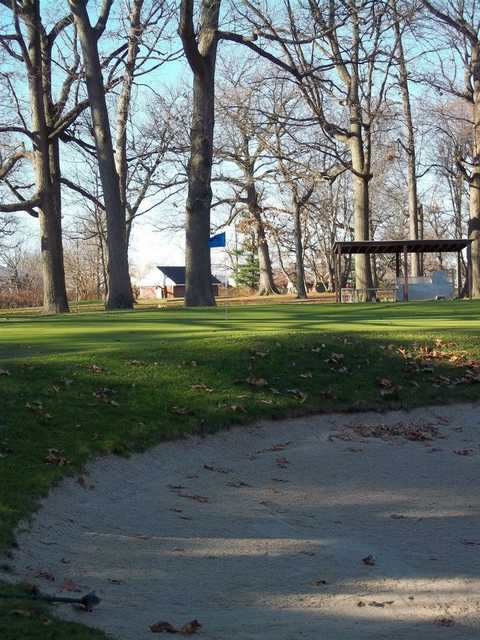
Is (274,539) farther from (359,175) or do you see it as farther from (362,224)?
(362,224)

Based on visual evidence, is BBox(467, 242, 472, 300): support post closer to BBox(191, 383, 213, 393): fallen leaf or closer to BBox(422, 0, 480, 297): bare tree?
BBox(422, 0, 480, 297): bare tree

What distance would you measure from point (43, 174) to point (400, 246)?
580 inches

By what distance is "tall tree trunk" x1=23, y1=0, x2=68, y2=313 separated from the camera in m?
30.5

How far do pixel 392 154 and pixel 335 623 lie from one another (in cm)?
4433

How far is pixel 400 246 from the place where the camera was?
35.9 metres

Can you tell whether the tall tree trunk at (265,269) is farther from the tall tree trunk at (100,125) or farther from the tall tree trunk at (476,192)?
the tall tree trunk at (100,125)

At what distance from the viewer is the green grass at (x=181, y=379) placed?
9719 millimetres

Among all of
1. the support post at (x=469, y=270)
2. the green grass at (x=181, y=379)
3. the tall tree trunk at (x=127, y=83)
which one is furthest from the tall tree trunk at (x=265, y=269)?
the green grass at (x=181, y=379)

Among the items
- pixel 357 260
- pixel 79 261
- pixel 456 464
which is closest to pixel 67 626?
pixel 456 464

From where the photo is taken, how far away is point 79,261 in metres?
116

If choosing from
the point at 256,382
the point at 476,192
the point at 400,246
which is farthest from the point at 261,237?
the point at 256,382

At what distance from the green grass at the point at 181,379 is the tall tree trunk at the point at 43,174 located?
12671mm

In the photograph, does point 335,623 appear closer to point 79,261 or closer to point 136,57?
point 136,57

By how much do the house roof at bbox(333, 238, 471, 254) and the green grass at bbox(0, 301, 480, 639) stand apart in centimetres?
1624
